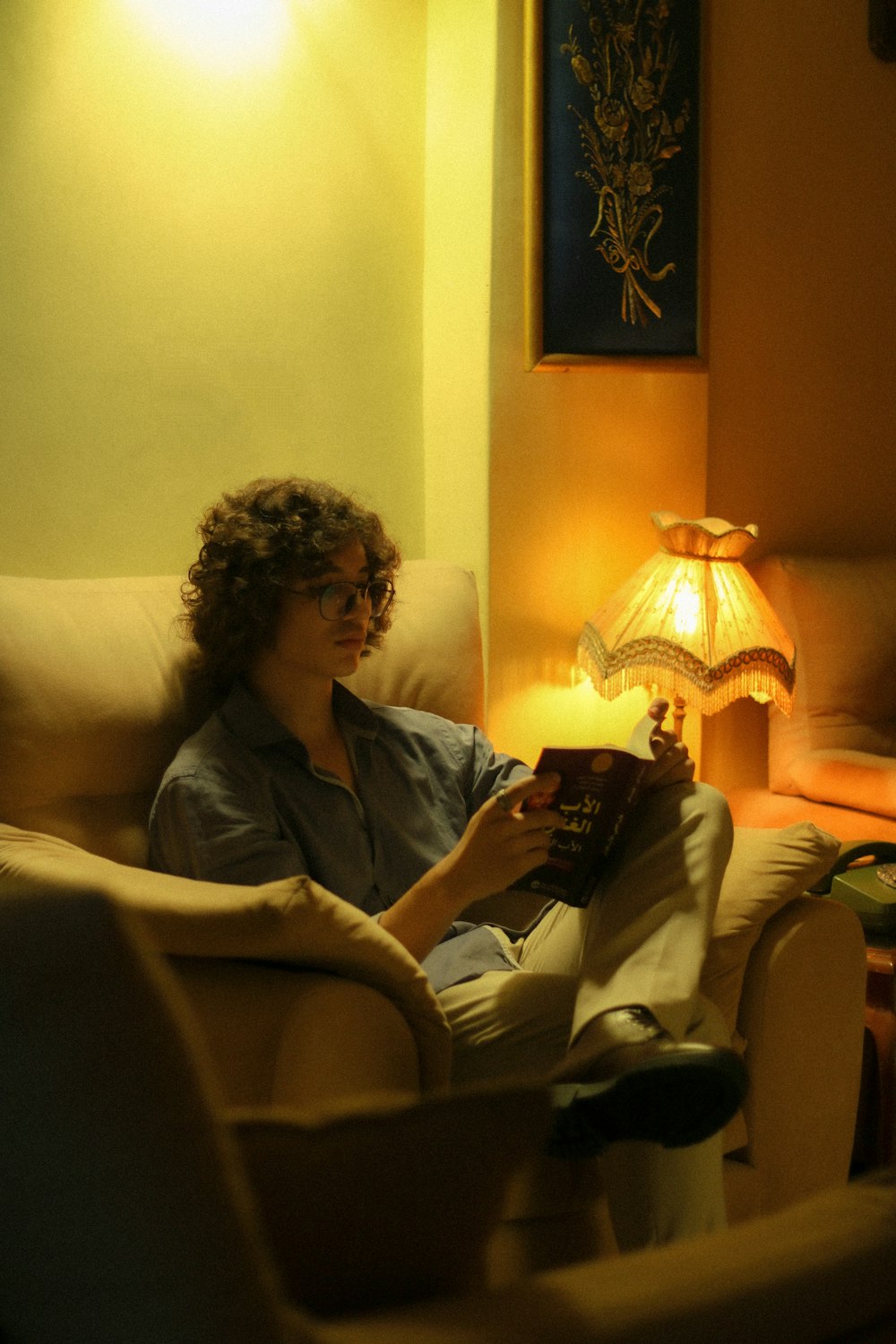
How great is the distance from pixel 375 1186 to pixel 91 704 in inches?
47.0

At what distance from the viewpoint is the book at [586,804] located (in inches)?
61.0

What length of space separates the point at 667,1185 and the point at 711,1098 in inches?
11.8

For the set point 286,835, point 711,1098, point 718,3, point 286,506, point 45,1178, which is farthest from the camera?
point 718,3

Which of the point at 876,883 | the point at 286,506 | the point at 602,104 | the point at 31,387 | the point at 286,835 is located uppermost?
the point at 602,104

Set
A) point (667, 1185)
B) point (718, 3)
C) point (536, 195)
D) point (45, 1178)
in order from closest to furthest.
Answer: point (45, 1178) < point (667, 1185) < point (536, 195) < point (718, 3)

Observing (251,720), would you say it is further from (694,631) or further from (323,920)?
(694,631)

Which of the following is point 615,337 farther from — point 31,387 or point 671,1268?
point 671,1268

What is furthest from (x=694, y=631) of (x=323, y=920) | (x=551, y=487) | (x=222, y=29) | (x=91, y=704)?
(x=222, y=29)

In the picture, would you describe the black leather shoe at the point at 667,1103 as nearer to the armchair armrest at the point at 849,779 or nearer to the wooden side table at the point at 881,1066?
the wooden side table at the point at 881,1066

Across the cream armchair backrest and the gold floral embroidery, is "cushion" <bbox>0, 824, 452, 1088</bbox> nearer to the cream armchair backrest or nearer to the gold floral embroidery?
the cream armchair backrest

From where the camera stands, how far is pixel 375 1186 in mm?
676

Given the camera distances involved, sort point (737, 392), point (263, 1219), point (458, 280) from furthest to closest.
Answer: point (737, 392), point (458, 280), point (263, 1219)

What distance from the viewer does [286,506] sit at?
1841 mm

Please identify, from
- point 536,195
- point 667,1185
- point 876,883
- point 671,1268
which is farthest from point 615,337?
point 671,1268
